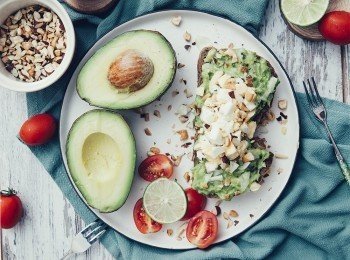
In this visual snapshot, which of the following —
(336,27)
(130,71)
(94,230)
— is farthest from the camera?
(94,230)

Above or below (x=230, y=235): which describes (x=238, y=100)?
above

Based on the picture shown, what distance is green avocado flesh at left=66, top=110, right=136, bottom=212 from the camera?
1.87m

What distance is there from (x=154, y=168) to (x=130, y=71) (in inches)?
12.9

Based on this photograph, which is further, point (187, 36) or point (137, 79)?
point (187, 36)

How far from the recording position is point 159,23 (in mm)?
2020

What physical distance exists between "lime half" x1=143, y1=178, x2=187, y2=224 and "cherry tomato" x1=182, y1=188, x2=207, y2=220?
4cm

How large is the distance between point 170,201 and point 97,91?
39 cm

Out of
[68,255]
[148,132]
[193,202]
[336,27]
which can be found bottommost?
[68,255]

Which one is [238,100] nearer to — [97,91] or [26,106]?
[97,91]

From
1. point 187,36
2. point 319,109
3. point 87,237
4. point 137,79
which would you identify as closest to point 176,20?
point 187,36

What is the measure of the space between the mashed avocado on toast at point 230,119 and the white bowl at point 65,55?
1.28 ft

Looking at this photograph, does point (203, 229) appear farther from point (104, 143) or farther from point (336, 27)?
point (336, 27)

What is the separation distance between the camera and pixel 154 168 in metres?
2.00

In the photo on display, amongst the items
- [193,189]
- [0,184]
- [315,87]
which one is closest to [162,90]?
[193,189]
